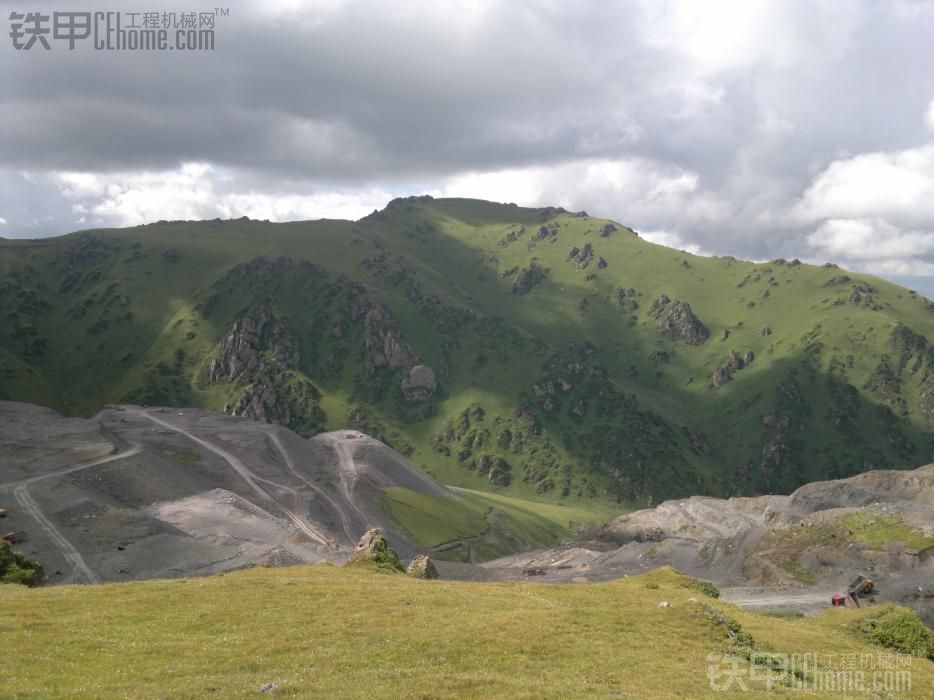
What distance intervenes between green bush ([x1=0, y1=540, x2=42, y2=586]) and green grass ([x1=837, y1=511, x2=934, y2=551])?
126m

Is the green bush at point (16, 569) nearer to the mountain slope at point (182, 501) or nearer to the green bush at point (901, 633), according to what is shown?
the mountain slope at point (182, 501)

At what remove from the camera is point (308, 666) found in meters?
32.7

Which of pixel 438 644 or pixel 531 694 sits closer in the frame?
pixel 531 694

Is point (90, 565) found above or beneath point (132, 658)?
beneath

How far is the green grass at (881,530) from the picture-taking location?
111125mm

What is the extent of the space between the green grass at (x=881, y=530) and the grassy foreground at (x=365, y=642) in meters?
76.2

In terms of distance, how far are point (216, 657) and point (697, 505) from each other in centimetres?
18833

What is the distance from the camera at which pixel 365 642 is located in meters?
36.3

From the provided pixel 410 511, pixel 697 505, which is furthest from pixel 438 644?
pixel 697 505

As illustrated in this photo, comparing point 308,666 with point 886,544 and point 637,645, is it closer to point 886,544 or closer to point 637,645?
point 637,645

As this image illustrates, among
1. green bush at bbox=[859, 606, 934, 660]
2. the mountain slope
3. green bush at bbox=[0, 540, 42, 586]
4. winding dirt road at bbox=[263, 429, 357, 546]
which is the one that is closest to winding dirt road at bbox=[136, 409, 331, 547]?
the mountain slope

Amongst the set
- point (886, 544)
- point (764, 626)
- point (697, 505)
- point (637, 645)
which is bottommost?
point (697, 505)

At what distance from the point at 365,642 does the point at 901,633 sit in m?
42.7

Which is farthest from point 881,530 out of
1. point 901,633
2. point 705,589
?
point 901,633
